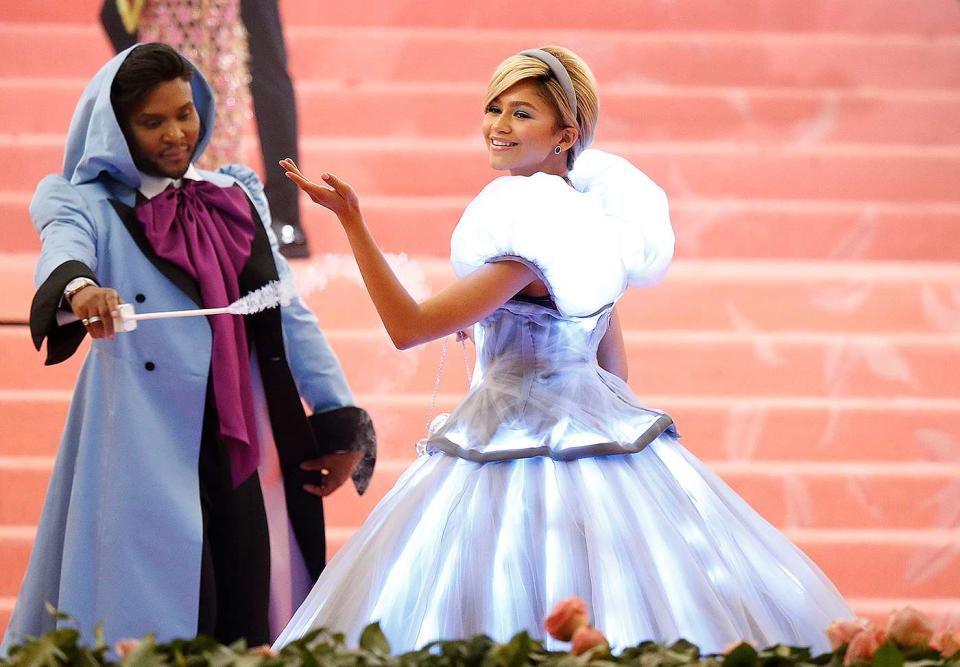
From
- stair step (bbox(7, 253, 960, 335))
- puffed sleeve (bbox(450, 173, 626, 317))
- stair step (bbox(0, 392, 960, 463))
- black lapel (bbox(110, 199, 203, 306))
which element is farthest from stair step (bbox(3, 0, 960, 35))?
puffed sleeve (bbox(450, 173, 626, 317))

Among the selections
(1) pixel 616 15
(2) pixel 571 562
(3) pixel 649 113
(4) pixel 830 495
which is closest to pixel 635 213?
(2) pixel 571 562

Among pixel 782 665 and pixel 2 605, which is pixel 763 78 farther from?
pixel 782 665

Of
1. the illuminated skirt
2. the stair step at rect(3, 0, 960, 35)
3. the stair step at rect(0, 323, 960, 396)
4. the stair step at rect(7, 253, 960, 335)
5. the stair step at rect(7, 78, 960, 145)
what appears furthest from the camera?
the stair step at rect(3, 0, 960, 35)

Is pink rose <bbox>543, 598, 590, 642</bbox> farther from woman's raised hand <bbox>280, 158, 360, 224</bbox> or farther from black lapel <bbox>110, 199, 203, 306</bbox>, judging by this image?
black lapel <bbox>110, 199, 203, 306</bbox>

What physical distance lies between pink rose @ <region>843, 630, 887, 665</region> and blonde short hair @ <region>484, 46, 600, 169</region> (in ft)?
3.18

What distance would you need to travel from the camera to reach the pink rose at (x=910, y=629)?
1299mm

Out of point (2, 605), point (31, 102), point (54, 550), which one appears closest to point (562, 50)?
point (54, 550)

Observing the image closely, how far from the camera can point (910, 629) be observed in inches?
51.2

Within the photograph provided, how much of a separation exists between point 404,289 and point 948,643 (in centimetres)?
85

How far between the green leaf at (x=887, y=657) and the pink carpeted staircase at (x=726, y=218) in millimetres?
2360

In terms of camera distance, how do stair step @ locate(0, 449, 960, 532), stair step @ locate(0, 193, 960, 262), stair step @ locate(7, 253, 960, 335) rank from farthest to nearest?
stair step @ locate(0, 193, 960, 262) < stair step @ locate(7, 253, 960, 335) < stair step @ locate(0, 449, 960, 532)

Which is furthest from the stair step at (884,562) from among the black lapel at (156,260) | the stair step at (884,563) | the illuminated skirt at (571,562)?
the illuminated skirt at (571,562)

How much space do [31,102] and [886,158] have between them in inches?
108

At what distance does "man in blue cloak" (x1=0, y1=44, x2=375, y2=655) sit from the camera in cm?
233
